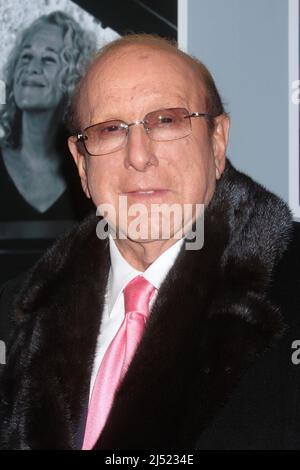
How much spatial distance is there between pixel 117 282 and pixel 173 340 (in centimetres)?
26

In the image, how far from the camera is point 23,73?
73.4 inches

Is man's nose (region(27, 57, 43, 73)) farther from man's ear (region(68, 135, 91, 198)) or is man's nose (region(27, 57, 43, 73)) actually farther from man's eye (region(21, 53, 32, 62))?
man's ear (region(68, 135, 91, 198))

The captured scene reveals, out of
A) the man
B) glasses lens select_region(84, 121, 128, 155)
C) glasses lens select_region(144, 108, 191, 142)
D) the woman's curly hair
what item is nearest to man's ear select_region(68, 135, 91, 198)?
the man

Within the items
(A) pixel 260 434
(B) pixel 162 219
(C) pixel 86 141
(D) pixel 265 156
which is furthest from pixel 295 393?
(D) pixel 265 156

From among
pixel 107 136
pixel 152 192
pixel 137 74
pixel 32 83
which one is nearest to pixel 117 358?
pixel 152 192

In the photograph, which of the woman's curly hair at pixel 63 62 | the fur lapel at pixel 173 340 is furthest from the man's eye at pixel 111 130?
the woman's curly hair at pixel 63 62

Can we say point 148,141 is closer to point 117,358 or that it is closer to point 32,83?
point 117,358

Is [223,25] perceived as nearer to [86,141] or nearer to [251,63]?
[251,63]

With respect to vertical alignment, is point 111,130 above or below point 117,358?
above

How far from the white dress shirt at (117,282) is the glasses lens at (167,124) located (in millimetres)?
212

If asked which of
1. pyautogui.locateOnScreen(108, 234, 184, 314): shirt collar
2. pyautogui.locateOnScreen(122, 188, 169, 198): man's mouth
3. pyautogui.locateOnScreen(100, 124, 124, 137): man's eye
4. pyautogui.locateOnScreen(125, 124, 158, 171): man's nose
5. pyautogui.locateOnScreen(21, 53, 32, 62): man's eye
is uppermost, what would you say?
pyautogui.locateOnScreen(21, 53, 32, 62): man's eye

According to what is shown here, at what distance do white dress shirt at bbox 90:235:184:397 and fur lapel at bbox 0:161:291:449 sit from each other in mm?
22

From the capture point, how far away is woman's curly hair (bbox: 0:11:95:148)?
1.87 metres

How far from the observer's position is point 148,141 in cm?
135
